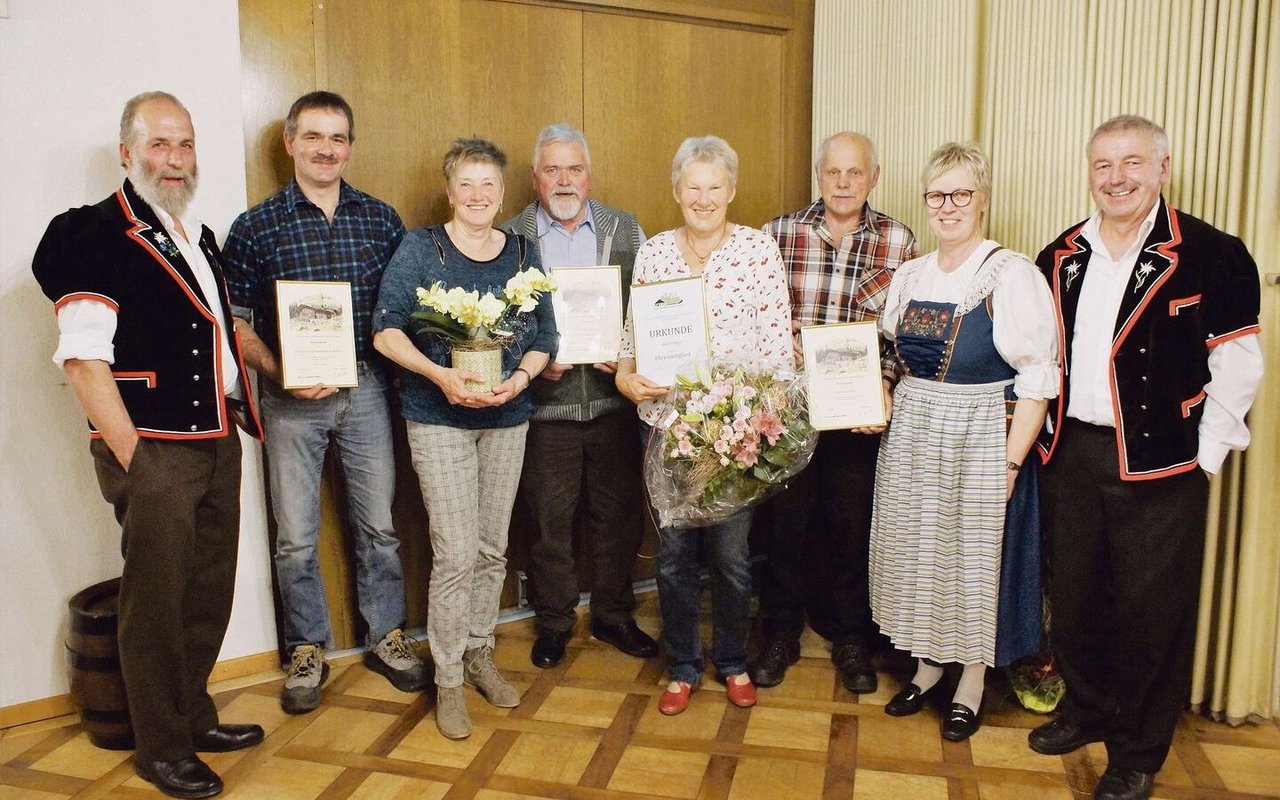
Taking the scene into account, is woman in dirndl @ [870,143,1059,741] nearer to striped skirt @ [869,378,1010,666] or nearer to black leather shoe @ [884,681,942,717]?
striped skirt @ [869,378,1010,666]

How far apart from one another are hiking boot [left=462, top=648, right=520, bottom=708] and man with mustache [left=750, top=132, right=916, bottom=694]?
80 centimetres

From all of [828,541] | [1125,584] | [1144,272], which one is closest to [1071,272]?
[1144,272]

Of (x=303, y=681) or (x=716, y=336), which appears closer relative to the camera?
(x=716, y=336)

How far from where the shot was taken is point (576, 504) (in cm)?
333

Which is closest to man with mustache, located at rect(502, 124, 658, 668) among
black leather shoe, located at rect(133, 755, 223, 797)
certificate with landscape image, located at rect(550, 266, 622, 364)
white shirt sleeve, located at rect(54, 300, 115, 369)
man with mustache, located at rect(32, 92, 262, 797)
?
certificate with landscape image, located at rect(550, 266, 622, 364)

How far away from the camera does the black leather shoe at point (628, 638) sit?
332 cm

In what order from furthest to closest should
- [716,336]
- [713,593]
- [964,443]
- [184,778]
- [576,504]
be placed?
[576,504] → [713,593] → [716,336] → [964,443] → [184,778]

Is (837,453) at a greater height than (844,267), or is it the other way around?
(844,267)

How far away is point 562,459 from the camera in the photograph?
10.5 ft

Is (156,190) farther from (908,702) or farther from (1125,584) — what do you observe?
(1125,584)

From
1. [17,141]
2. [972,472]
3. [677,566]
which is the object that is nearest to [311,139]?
[17,141]

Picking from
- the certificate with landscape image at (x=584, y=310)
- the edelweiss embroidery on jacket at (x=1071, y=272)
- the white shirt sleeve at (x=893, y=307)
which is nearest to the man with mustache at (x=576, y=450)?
the certificate with landscape image at (x=584, y=310)

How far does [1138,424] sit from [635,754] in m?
1.60

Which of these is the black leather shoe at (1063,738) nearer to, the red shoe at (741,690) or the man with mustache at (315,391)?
the red shoe at (741,690)
